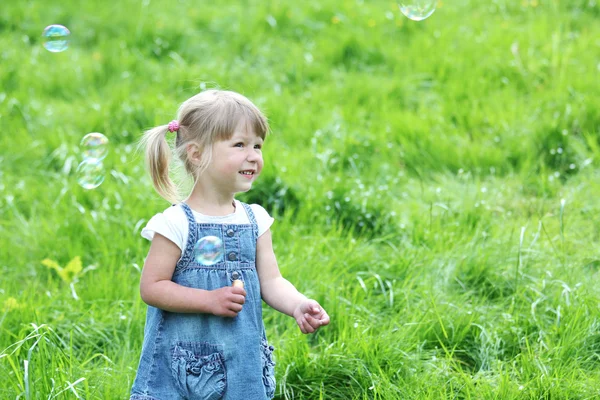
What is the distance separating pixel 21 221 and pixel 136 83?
1.98 meters

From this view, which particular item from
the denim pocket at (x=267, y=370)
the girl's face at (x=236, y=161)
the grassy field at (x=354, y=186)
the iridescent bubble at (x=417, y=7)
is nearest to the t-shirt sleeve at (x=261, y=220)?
the girl's face at (x=236, y=161)

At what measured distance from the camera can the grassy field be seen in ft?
10.1

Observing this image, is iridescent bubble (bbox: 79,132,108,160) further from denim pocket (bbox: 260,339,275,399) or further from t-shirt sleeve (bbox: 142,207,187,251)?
denim pocket (bbox: 260,339,275,399)

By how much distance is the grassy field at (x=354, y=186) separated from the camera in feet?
10.1

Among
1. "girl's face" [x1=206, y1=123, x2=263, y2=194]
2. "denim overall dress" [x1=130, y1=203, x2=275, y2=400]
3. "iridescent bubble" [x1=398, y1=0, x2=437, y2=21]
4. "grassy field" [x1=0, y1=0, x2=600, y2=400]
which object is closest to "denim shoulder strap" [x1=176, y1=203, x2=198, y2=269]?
"denim overall dress" [x1=130, y1=203, x2=275, y2=400]

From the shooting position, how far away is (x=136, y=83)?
6.19 metres

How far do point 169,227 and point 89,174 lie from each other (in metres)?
1.16

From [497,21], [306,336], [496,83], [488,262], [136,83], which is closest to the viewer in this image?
[306,336]

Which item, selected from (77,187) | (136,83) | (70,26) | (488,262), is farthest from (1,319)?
(70,26)

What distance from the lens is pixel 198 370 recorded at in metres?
2.41

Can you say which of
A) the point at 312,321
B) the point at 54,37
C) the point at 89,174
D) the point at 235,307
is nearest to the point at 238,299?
the point at 235,307

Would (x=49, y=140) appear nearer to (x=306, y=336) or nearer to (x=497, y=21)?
(x=306, y=336)

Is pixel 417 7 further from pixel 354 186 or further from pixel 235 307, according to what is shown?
pixel 235 307

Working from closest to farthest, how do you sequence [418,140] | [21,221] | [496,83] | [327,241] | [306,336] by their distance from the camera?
[306,336] → [327,241] → [21,221] → [418,140] → [496,83]
